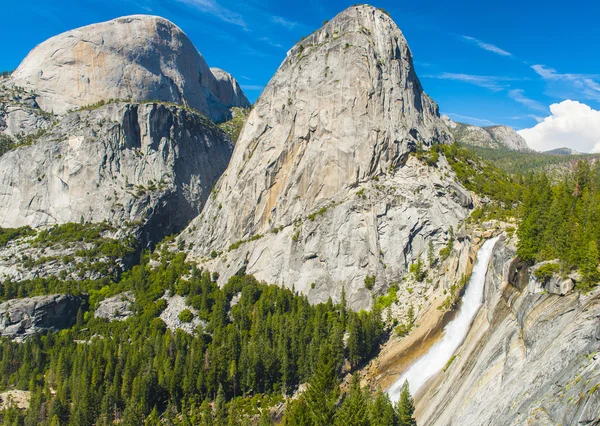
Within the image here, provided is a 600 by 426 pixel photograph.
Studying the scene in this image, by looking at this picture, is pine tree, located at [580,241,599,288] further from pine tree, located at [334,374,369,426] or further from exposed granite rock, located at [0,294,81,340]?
exposed granite rock, located at [0,294,81,340]

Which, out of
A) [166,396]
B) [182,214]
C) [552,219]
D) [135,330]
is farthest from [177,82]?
[552,219]

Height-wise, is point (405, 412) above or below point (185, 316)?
below

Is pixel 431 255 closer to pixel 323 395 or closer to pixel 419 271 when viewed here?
pixel 419 271

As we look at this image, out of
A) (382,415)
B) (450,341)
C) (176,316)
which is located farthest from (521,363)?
(176,316)

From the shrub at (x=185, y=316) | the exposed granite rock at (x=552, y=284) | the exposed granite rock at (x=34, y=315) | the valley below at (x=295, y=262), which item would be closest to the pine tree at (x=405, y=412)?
the valley below at (x=295, y=262)

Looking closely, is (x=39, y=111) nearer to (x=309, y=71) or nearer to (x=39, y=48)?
(x=39, y=48)
